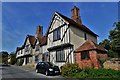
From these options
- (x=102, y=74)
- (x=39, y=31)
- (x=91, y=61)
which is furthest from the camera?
(x=39, y=31)

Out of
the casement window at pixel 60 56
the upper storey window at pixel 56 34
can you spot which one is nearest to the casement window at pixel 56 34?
the upper storey window at pixel 56 34

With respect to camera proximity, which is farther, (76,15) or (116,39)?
(76,15)

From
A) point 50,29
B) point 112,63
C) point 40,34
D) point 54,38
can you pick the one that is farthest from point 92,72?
point 40,34

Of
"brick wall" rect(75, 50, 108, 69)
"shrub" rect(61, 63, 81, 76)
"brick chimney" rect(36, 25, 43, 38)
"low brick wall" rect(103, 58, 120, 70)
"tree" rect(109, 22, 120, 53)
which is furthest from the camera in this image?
"brick chimney" rect(36, 25, 43, 38)

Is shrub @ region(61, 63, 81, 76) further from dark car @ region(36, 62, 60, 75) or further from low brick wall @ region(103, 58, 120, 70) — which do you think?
low brick wall @ region(103, 58, 120, 70)

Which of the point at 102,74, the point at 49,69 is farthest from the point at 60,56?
the point at 102,74

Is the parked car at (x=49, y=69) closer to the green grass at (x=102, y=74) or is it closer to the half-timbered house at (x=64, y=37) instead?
the half-timbered house at (x=64, y=37)

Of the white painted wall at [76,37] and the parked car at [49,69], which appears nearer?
the parked car at [49,69]

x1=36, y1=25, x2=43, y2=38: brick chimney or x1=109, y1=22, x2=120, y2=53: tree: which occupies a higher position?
x1=36, y1=25, x2=43, y2=38: brick chimney

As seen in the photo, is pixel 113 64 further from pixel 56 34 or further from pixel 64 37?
pixel 56 34

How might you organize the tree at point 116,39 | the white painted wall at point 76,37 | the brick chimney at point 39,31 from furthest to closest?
the brick chimney at point 39,31
the tree at point 116,39
the white painted wall at point 76,37

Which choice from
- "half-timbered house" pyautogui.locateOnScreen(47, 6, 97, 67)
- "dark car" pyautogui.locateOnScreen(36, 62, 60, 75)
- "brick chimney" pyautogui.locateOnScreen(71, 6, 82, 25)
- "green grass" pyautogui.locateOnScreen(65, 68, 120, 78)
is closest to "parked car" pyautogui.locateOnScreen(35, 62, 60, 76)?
"dark car" pyautogui.locateOnScreen(36, 62, 60, 75)

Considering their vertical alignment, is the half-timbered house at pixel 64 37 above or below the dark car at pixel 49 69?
above

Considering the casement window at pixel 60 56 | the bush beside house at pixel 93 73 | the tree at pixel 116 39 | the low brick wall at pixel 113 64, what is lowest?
the bush beside house at pixel 93 73
